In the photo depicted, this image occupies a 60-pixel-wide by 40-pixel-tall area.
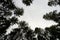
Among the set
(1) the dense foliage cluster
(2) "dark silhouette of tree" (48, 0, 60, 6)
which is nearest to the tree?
(1) the dense foliage cluster

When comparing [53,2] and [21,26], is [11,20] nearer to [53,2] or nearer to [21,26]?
[21,26]

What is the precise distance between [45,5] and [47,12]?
0.09 m

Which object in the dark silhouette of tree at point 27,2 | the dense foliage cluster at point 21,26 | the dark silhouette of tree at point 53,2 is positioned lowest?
the dense foliage cluster at point 21,26

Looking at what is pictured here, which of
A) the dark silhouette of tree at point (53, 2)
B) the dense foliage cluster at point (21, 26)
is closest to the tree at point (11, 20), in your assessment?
the dense foliage cluster at point (21, 26)

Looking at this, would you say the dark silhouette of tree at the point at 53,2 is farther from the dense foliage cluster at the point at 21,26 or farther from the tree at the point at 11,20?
the tree at the point at 11,20

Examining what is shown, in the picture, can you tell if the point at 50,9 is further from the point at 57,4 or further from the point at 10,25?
the point at 10,25

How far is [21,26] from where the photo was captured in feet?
5.33

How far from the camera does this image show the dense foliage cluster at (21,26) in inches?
62.2

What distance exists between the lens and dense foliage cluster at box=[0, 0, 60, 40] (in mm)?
1579

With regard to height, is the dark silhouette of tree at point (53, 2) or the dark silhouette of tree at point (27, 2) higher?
the dark silhouette of tree at point (27, 2)

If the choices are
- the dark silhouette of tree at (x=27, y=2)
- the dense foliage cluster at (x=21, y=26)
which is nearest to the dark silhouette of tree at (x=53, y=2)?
the dense foliage cluster at (x=21, y=26)

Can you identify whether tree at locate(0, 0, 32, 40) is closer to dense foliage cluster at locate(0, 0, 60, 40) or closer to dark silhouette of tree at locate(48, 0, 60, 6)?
dense foliage cluster at locate(0, 0, 60, 40)

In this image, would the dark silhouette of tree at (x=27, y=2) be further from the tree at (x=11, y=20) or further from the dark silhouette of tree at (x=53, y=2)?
the dark silhouette of tree at (x=53, y=2)

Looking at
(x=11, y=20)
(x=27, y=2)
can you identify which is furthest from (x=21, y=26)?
(x=27, y=2)
